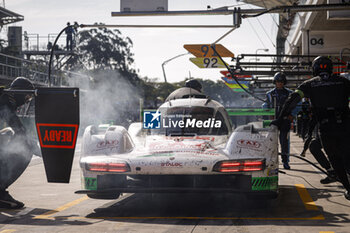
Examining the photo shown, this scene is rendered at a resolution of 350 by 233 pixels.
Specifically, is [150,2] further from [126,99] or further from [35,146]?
[126,99]

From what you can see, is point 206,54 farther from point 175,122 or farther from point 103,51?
point 103,51

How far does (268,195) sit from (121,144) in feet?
5.84

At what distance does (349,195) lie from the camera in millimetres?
6859

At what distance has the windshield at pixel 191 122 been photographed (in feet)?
25.0

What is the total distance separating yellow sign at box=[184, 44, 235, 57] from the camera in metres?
13.9

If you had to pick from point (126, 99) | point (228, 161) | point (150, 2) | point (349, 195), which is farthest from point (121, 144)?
point (126, 99)

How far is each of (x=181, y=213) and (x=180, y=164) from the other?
2.10 feet

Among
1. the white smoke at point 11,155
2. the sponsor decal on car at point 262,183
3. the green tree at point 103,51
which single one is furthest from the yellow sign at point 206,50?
the green tree at point 103,51

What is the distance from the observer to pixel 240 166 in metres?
6.11

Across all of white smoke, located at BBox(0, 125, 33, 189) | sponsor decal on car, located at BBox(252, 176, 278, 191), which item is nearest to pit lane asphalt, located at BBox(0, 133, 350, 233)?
sponsor decal on car, located at BBox(252, 176, 278, 191)

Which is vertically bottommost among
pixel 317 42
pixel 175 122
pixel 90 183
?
pixel 90 183

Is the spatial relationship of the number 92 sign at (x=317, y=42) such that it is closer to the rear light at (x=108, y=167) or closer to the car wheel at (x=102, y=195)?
the car wheel at (x=102, y=195)

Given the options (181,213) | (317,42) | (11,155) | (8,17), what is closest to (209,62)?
(11,155)

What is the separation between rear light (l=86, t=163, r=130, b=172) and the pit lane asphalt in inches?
20.0
